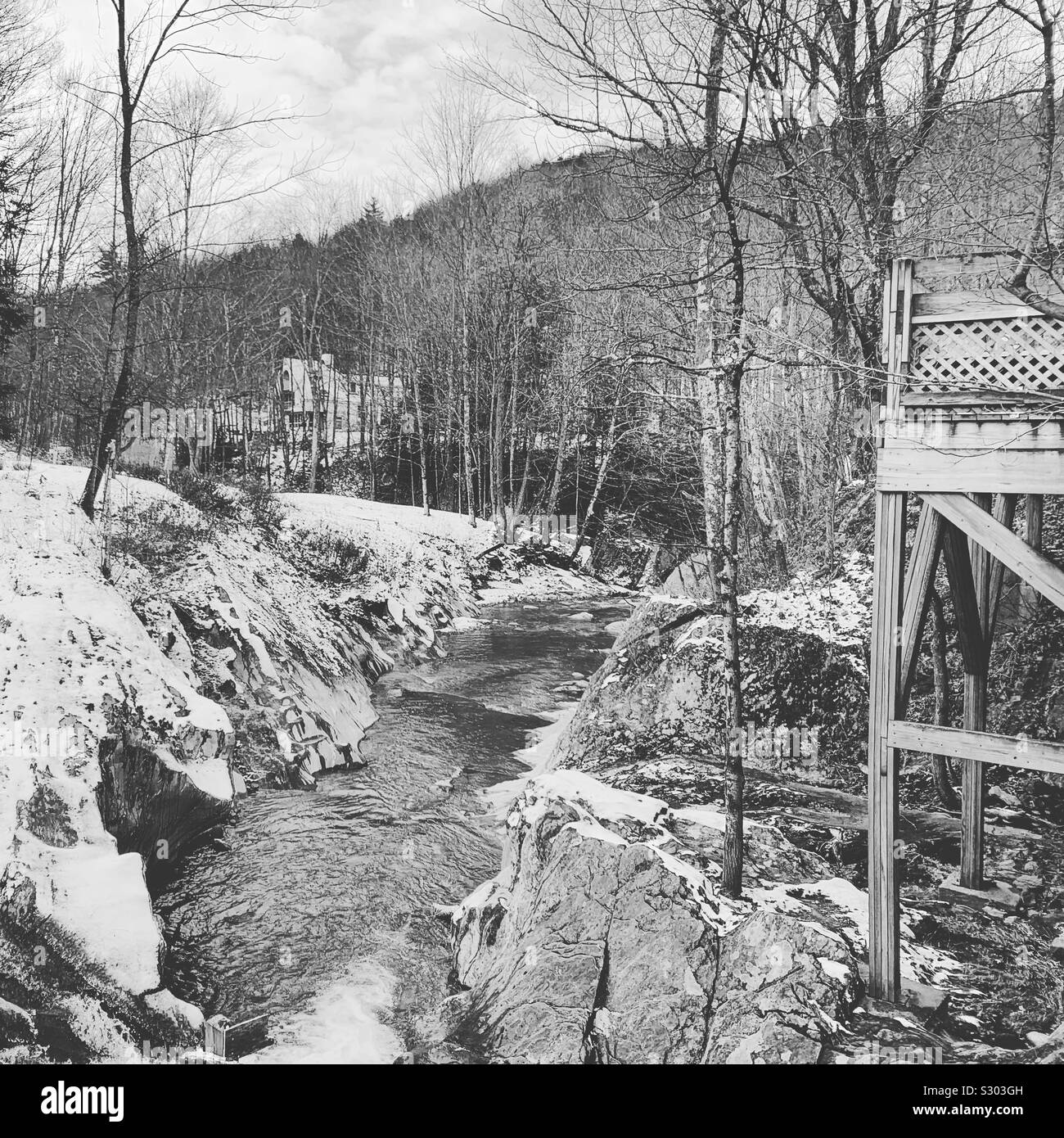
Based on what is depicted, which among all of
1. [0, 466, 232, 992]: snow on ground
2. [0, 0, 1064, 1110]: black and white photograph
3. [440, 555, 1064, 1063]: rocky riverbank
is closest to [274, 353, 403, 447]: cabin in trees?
[0, 0, 1064, 1110]: black and white photograph

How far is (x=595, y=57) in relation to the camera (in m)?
6.25

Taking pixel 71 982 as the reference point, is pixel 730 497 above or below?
above

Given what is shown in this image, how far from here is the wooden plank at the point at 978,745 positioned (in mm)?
4660

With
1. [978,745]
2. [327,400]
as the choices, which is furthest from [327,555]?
[327,400]

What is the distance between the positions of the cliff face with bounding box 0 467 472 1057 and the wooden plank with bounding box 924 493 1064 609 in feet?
20.8

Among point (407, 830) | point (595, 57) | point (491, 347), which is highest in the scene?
point (491, 347)

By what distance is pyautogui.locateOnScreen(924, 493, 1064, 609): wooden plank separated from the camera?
4.45m

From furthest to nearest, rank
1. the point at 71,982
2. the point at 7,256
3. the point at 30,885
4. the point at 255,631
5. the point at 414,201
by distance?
the point at 414,201
the point at 7,256
the point at 255,631
the point at 30,885
the point at 71,982

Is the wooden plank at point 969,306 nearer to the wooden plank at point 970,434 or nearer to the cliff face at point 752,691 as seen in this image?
the wooden plank at point 970,434

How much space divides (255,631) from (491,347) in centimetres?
1914

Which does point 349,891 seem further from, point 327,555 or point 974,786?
point 327,555

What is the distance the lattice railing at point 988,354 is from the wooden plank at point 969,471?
1.29 ft
